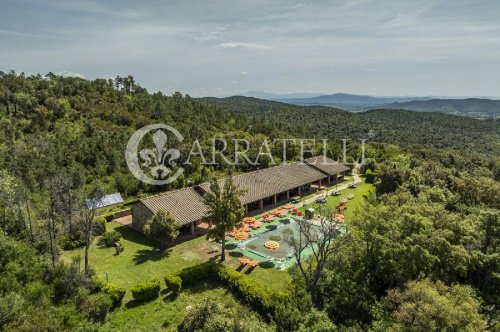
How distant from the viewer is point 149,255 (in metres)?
33.5

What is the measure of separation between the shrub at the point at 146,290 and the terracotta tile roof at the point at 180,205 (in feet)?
32.7

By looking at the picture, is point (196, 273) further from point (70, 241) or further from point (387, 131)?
point (387, 131)

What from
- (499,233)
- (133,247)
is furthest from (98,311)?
(499,233)

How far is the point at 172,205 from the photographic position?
3844cm

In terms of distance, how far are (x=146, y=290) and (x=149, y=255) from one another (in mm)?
7472

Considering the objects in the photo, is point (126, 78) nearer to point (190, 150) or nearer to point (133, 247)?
point (190, 150)

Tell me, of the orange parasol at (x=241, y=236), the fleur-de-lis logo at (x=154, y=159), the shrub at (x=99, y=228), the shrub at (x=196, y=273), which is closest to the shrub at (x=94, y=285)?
the shrub at (x=196, y=273)

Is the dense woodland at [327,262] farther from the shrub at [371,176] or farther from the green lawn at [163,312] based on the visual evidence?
the green lawn at [163,312]

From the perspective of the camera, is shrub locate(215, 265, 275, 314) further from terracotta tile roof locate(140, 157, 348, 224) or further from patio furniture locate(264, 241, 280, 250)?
terracotta tile roof locate(140, 157, 348, 224)

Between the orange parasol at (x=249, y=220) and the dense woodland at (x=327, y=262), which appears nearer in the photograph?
the dense woodland at (x=327, y=262)

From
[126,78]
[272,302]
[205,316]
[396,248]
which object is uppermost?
[126,78]

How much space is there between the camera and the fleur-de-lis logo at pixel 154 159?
56312 mm

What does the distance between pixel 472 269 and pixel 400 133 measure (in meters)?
145

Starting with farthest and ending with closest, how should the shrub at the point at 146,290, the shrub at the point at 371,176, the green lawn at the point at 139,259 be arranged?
the shrub at the point at 371,176 → the green lawn at the point at 139,259 → the shrub at the point at 146,290
